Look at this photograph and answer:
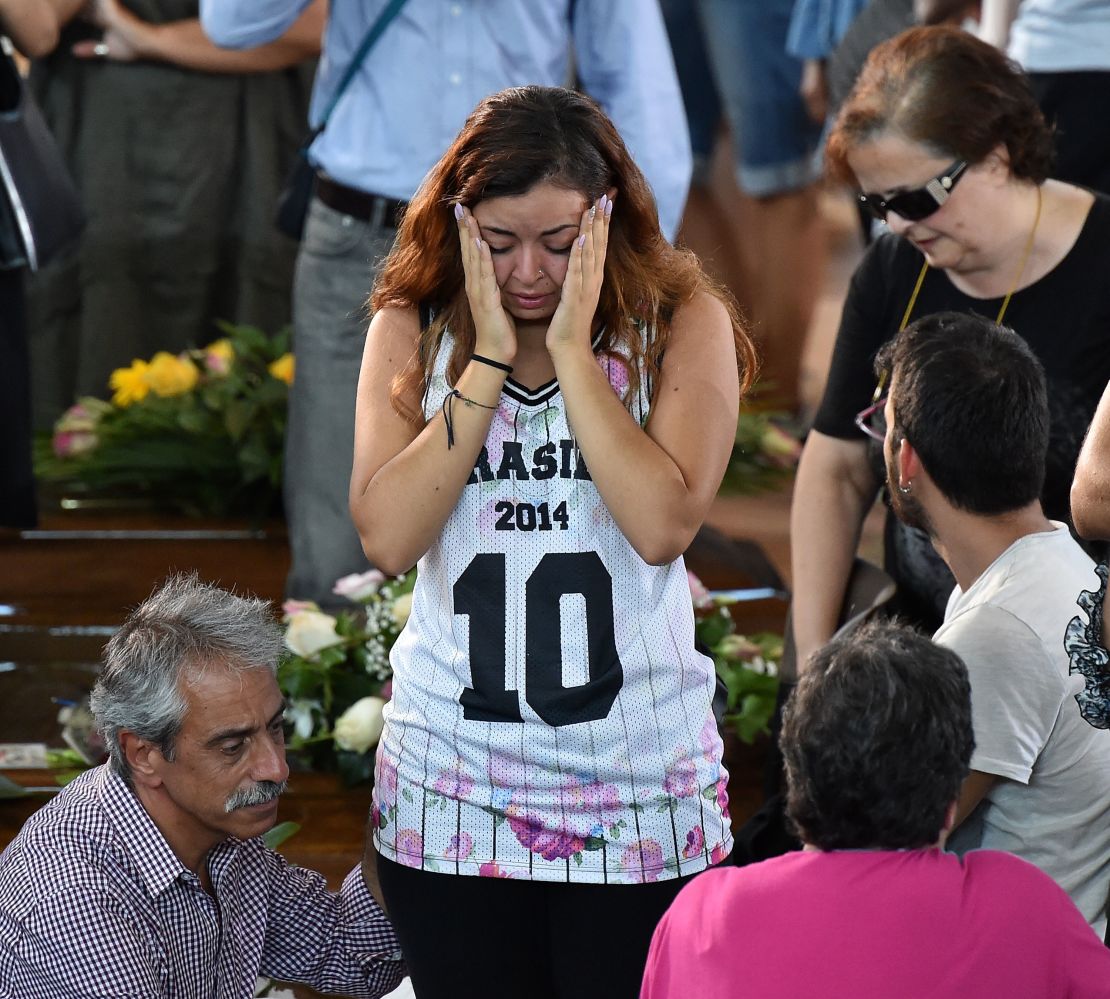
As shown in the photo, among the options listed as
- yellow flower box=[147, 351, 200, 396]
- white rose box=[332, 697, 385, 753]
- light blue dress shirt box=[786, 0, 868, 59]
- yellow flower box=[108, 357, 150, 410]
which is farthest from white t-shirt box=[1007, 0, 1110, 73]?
yellow flower box=[108, 357, 150, 410]

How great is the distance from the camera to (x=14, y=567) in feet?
13.5

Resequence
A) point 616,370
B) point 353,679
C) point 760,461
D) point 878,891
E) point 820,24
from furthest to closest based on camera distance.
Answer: point 820,24 < point 760,461 < point 353,679 < point 616,370 < point 878,891

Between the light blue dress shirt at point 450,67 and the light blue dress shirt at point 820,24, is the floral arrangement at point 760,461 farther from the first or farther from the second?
the light blue dress shirt at point 450,67

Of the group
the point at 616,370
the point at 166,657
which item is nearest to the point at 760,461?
the point at 616,370

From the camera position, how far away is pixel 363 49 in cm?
316

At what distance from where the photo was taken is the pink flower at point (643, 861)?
1.79m

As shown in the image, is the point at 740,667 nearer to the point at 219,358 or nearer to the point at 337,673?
the point at 337,673

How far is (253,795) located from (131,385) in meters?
2.99

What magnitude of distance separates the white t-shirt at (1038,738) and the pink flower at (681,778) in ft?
1.18

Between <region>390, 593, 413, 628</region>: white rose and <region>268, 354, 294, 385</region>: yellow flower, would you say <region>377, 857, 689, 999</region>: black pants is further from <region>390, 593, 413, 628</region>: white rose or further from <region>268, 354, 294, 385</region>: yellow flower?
<region>268, 354, 294, 385</region>: yellow flower

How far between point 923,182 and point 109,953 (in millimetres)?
1561

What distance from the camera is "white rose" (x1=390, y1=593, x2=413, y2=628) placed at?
296 cm

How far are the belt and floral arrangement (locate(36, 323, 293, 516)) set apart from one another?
127 centimetres

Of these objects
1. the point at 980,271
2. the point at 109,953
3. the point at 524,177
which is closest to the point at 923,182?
the point at 980,271
